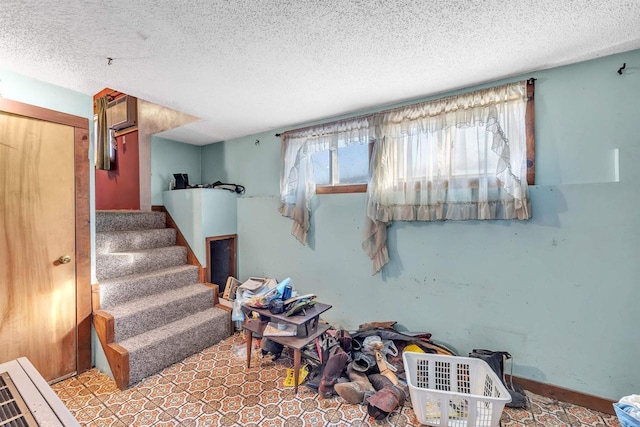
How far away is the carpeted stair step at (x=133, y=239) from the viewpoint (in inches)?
104

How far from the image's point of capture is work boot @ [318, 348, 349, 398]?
1.81 meters

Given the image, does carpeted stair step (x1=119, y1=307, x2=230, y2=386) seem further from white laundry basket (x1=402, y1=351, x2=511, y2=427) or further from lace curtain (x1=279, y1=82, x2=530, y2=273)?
white laundry basket (x1=402, y1=351, x2=511, y2=427)

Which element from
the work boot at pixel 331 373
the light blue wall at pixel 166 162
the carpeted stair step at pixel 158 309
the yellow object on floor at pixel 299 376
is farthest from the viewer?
the light blue wall at pixel 166 162

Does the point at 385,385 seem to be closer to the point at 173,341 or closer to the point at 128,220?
the point at 173,341

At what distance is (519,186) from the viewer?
5.77 feet

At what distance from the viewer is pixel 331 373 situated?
1.85 m

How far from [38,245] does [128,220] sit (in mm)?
1166

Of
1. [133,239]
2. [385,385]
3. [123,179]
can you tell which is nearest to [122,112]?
[123,179]

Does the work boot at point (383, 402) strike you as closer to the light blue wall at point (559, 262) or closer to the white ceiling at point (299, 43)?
the light blue wall at point (559, 262)

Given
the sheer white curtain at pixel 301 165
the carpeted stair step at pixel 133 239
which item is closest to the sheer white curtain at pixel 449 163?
the sheer white curtain at pixel 301 165

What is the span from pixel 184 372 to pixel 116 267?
46.8 inches

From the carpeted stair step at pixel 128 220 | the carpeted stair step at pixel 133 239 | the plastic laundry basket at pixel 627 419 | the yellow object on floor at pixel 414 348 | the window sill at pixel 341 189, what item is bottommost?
the yellow object on floor at pixel 414 348

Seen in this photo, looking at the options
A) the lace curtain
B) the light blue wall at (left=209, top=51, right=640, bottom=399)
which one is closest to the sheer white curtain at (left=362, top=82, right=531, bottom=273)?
the lace curtain

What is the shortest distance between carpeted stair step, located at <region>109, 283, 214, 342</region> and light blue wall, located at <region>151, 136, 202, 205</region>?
1358 millimetres
